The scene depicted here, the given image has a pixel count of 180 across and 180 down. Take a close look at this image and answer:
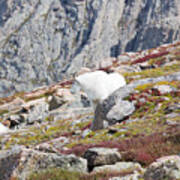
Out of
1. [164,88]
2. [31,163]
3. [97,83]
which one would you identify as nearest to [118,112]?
[97,83]

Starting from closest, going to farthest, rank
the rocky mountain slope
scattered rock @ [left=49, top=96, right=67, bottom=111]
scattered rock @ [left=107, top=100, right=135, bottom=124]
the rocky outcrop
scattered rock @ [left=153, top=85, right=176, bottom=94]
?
1. the rocky mountain slope
2. scattered rock @ [left=107, top=100, right=135, bottom=124]
3. the rocky outcrop
4. scattered rock @ [left=153, top=85, right=176, bottom=94]
5. scattered rock @ [left=49, top=96, right=67, bottom=111]

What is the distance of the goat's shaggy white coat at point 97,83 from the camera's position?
1444cm

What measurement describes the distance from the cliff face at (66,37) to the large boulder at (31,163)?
560ft

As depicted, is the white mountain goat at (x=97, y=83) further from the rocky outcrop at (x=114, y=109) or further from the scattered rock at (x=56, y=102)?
the scattered rock at (x=56, y=102)

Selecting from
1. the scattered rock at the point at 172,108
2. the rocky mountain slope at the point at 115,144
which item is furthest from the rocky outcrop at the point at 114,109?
the scattered rock at the point at 172,108

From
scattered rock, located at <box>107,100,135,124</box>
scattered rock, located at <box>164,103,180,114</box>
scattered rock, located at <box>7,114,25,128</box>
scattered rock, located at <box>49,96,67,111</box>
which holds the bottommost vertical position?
scattered rock, located at <box>7,114,25,128</box>

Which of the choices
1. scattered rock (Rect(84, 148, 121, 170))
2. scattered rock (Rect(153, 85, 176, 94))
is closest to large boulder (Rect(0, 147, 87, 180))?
scattered rock (Rect(84, 148, 121, 170))

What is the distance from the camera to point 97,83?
14.8m

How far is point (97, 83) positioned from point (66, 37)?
181940mm

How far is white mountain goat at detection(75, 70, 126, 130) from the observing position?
14438 mm

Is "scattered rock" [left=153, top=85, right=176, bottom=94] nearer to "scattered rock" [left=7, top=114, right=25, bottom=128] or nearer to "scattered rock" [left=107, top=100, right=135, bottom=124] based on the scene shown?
"scattered rock" [left=107, top=100, right=135, bottom=124]

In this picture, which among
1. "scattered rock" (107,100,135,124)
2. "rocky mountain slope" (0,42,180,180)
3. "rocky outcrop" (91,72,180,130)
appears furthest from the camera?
"rocky outcrop" (91,72,180,130)

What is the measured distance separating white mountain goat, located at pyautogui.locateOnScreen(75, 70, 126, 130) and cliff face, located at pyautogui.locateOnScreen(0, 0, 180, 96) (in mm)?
161354

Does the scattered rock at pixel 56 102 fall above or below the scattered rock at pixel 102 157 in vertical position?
below
